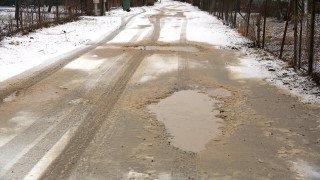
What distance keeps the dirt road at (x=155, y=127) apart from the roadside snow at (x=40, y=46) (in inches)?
52.9

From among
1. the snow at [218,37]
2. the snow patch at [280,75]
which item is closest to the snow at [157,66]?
the snow patch at [280,75]

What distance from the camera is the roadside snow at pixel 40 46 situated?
30.4 feet

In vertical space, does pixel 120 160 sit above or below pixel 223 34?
below

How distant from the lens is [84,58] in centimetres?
1006

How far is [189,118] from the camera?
18.3ft

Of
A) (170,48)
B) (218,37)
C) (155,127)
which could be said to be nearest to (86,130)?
(155,127)

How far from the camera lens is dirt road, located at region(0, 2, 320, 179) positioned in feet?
13.4

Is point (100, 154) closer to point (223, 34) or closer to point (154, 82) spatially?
point (154, 82)

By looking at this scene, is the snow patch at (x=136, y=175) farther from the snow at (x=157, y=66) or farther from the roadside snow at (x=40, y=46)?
the roadside snow at (x=40, y=46)

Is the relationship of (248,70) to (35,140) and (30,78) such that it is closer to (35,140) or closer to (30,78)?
(30,78)

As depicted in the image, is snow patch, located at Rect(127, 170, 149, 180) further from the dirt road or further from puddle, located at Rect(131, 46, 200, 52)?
puddle, located at Rect(131, 46, 200, 52)

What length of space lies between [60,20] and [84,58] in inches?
372

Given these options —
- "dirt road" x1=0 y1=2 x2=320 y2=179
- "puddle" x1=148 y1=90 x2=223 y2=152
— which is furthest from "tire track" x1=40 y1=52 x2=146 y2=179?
"puddle" x1=148 y1=90 x2=223 y2=152

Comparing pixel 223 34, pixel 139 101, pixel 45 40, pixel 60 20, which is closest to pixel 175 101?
pixel 139 101
